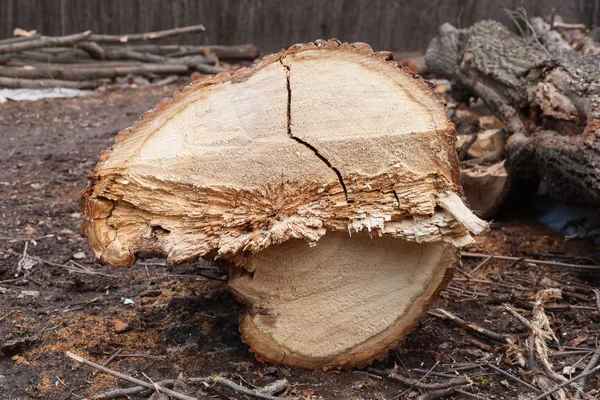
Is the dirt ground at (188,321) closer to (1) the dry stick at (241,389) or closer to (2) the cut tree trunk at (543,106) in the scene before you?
(1) the dry stick at (241,389)

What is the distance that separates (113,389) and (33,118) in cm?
471

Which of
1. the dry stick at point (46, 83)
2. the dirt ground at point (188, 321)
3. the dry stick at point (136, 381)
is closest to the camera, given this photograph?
the dry stick at point (136, 381)

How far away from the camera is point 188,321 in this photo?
9.62ft

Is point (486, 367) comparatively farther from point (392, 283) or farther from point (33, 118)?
point (33, 118)

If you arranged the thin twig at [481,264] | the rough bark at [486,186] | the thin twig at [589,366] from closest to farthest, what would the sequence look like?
the thin twig at [589,366], the thin twig at [481,264], the rough bark at [486,186]

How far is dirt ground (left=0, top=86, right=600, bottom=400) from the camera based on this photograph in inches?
99.8

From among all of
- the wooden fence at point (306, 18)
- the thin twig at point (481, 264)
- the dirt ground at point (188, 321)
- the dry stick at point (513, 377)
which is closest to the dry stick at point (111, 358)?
the dirt ground at point (188, 321)

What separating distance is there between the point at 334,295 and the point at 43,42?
6102 millimetres

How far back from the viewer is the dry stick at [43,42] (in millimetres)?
7529

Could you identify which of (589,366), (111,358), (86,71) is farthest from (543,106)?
(86,71)

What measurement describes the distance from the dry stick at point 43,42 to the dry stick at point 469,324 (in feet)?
19.3

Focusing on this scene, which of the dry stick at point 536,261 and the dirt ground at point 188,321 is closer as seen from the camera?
the dirt ground at point 188,321

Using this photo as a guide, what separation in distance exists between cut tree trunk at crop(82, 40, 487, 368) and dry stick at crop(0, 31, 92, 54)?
5.58 meters

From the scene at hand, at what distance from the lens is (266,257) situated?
2.57 m
